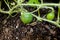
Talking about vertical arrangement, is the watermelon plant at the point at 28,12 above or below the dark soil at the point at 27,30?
above

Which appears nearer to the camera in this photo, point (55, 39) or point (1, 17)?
point (55, 39)

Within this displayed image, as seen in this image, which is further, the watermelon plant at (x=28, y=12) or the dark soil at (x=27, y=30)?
the dark soil at (x=27, y=30)

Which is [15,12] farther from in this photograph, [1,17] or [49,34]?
[49,34]

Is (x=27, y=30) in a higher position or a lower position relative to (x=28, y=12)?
lower

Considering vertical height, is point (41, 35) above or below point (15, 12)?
below

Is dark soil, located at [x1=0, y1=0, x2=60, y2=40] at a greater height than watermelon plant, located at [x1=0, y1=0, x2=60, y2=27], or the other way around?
watermelon plant, located at [x1=0, y1=0, x2=60, y2=27]

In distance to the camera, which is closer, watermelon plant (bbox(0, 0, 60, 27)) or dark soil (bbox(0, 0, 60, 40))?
watermelon plant (bbox(0, 0, 60, 27))

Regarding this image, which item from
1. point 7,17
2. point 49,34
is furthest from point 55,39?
point 7,17
